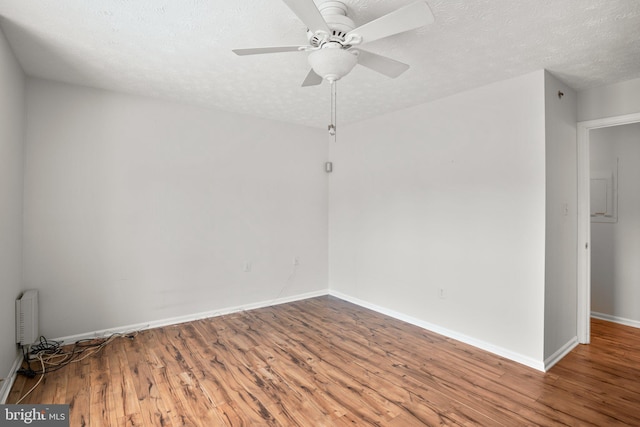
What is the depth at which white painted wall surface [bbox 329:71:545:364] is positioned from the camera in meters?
2.80

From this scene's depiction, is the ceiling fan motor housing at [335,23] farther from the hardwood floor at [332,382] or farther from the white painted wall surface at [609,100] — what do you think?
the white painted wall surface at [609,100]

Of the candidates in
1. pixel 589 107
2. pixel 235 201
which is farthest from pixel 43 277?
pixel 589 107

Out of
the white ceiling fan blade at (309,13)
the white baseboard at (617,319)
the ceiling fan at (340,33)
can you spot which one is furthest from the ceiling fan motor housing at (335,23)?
the white baseboard at (617,319)

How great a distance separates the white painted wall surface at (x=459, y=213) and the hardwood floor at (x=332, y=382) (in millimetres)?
402

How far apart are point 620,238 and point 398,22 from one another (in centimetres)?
399

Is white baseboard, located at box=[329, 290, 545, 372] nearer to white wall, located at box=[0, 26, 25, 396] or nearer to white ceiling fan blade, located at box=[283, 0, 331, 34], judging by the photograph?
white ceiling fan blade, located at box=[283, 0, 331, 34]

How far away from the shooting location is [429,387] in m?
2.41

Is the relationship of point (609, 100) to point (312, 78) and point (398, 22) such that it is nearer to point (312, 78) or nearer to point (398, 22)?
point (398, 22)

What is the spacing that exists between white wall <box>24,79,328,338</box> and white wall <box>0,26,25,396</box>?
0.25 meters

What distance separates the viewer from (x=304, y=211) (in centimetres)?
471

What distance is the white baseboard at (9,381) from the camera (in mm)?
2152

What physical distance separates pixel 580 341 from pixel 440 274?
1.43 m

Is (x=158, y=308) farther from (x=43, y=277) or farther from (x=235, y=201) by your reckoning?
(x=235, y=201)

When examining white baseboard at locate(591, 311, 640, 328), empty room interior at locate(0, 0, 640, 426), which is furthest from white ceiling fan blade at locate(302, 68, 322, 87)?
white baseboard at locate(591, 311, 640, 328)
